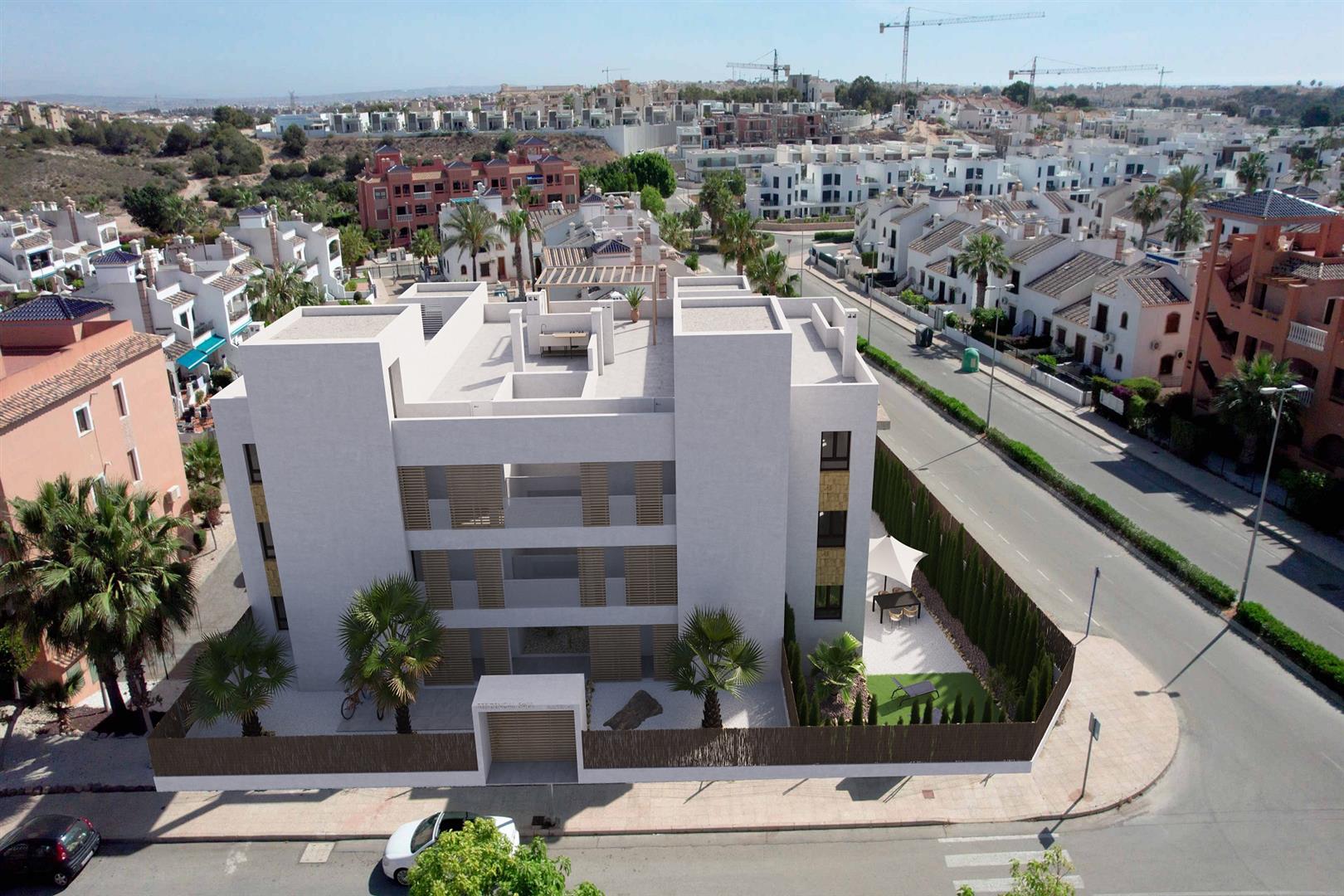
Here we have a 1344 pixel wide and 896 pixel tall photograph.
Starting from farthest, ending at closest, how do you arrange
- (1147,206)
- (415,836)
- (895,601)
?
(1147,206)
(895,601)
(415,836)

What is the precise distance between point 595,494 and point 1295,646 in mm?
23855

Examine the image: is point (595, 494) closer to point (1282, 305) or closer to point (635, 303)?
point (635, 303)

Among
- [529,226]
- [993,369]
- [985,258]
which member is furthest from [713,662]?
[529,226]

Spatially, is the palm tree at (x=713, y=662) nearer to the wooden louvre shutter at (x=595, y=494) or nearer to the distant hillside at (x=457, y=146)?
the wooden louvre shutter at (x=595, y=494)

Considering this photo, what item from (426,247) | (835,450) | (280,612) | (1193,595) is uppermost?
(835,450)

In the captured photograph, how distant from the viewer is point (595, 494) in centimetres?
2827

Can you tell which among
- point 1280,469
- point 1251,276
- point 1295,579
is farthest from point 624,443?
point 1251,276

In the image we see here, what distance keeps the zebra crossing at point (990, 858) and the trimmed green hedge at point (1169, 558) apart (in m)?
13.0

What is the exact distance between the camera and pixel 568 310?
3900 cm

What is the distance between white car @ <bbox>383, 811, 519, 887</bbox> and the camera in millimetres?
23094

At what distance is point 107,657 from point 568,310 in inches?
823

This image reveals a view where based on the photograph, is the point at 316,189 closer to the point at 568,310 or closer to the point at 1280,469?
the point at 568,310

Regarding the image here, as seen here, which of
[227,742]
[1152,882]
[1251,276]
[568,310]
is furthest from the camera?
[1251,276]

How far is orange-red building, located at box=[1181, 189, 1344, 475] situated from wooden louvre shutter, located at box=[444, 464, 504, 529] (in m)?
36.3
